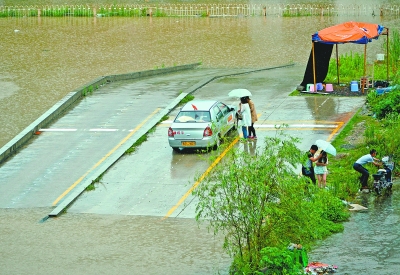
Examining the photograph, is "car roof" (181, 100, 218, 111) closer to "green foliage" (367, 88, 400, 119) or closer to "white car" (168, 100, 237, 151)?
"white car" (168, 100, 237, 151)

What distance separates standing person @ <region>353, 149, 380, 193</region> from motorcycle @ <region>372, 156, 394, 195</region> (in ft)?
0.77

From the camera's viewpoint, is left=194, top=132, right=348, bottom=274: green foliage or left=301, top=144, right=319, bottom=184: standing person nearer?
left=194, top=132, right=348, bottom=274: green foliage

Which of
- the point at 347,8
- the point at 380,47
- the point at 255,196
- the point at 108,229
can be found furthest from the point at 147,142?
the point at 347,8

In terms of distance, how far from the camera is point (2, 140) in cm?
3117

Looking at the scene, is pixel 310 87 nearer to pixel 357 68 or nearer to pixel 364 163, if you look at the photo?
pixel 357 68

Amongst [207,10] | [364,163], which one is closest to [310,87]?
[364,163]

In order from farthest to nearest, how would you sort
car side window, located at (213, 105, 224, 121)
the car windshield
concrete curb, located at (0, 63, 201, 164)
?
concrete curb, located at (0, 63, 201, 164) < car side window, located at (213, 105, 224, 121) < the car windshield

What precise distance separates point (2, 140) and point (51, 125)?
1911 millimetres

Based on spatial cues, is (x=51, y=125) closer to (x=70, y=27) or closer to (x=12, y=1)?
(x=70, y=27)

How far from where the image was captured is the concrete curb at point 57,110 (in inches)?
1149

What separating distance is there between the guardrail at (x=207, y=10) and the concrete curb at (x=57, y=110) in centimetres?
2602

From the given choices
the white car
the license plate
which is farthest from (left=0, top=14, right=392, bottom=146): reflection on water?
the license plate

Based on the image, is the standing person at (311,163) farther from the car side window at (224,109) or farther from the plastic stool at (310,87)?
the plastic stool at (310,87)

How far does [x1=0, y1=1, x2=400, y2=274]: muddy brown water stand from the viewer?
19.7 m
